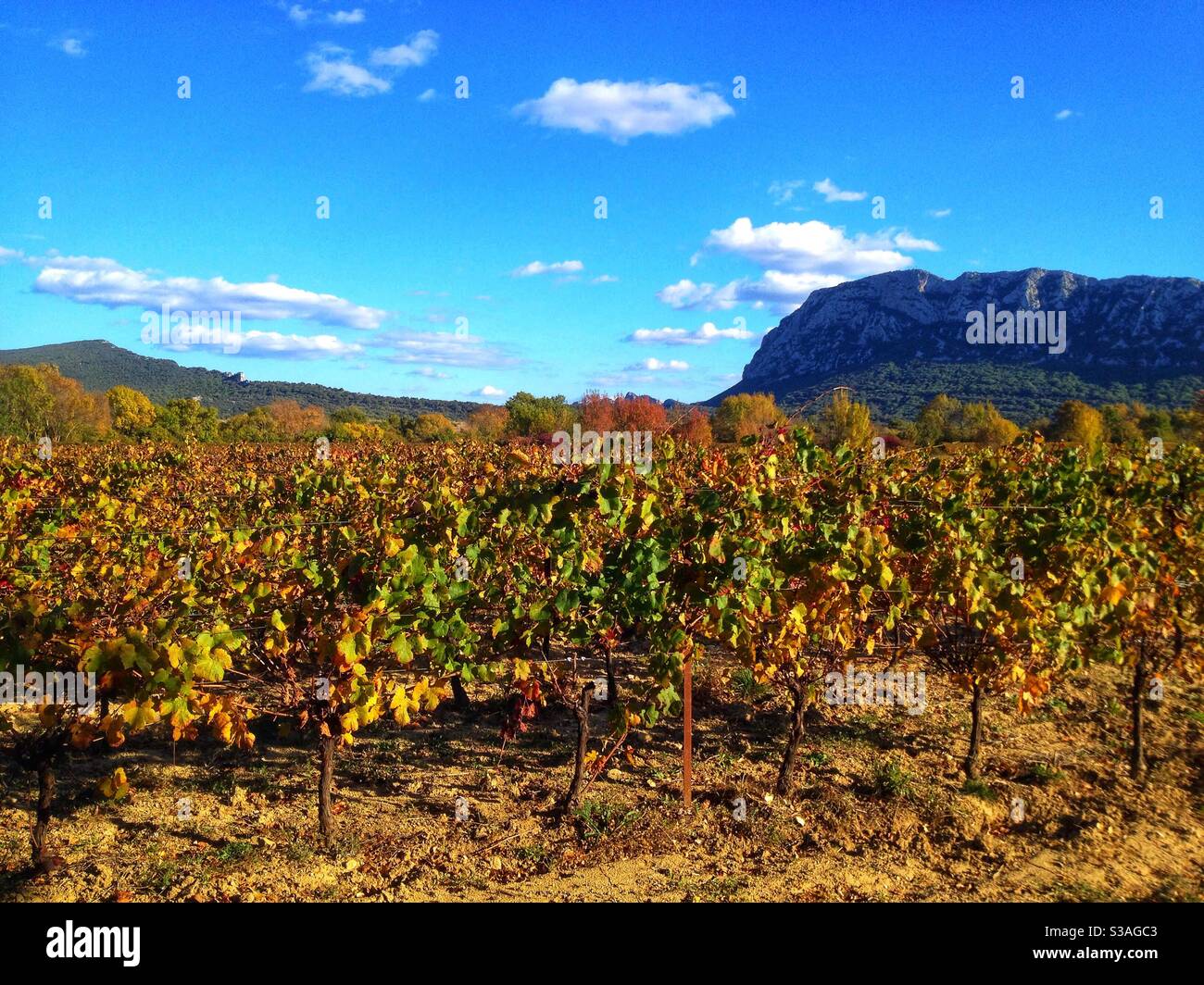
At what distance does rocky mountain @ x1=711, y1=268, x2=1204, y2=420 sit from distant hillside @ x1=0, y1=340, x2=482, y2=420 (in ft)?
178

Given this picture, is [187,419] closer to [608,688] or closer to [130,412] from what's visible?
[130,412]

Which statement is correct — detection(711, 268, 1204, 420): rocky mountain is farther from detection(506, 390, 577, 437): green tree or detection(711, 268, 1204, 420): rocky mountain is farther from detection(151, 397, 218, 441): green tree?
detection(151, 397, 218, 441): green tree

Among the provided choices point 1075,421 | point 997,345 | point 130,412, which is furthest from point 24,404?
point 997,345

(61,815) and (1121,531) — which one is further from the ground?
(1121,531)

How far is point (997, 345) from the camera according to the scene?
98.8 metres

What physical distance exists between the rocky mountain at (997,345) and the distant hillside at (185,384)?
54.3m

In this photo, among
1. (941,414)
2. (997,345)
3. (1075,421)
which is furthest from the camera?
(997,345)

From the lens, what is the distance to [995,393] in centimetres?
8481

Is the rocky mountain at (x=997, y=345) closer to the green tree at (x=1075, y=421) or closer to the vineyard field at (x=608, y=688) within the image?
the green tree at (x=1075, y=421)

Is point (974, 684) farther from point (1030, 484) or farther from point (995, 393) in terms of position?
point (995, 393)

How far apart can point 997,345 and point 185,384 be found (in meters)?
106
